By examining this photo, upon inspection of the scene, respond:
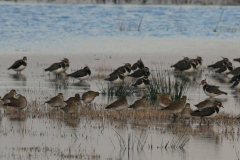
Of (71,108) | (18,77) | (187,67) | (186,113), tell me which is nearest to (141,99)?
(186,113)

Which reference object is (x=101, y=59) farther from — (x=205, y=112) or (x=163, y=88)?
(x=205, y=112)

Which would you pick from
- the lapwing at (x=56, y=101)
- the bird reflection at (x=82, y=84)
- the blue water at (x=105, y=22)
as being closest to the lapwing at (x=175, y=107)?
the lapwing at (x=56, y=101)

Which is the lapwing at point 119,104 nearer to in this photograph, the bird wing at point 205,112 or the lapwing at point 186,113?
the lapwing at point 186,113

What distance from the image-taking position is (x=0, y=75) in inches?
886

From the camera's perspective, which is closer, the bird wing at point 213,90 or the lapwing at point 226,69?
the bird wing at point 213,90

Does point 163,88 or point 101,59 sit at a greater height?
point 163,88

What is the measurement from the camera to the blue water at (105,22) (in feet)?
126

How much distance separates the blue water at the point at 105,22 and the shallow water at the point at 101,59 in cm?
7

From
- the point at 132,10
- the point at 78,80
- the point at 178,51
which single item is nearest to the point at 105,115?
the point at 78,80

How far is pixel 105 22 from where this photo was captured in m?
46.7

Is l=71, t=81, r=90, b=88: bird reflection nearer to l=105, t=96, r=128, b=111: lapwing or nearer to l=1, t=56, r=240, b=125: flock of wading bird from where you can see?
l=1, t=56, r=240, b=125: flock of wading bird

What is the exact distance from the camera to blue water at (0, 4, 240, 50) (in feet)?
126

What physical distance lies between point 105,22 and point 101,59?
19.0 meters

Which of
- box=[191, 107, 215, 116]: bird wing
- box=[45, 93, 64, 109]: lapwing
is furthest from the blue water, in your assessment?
box=[191, 107, 215, 116]: bird wing
